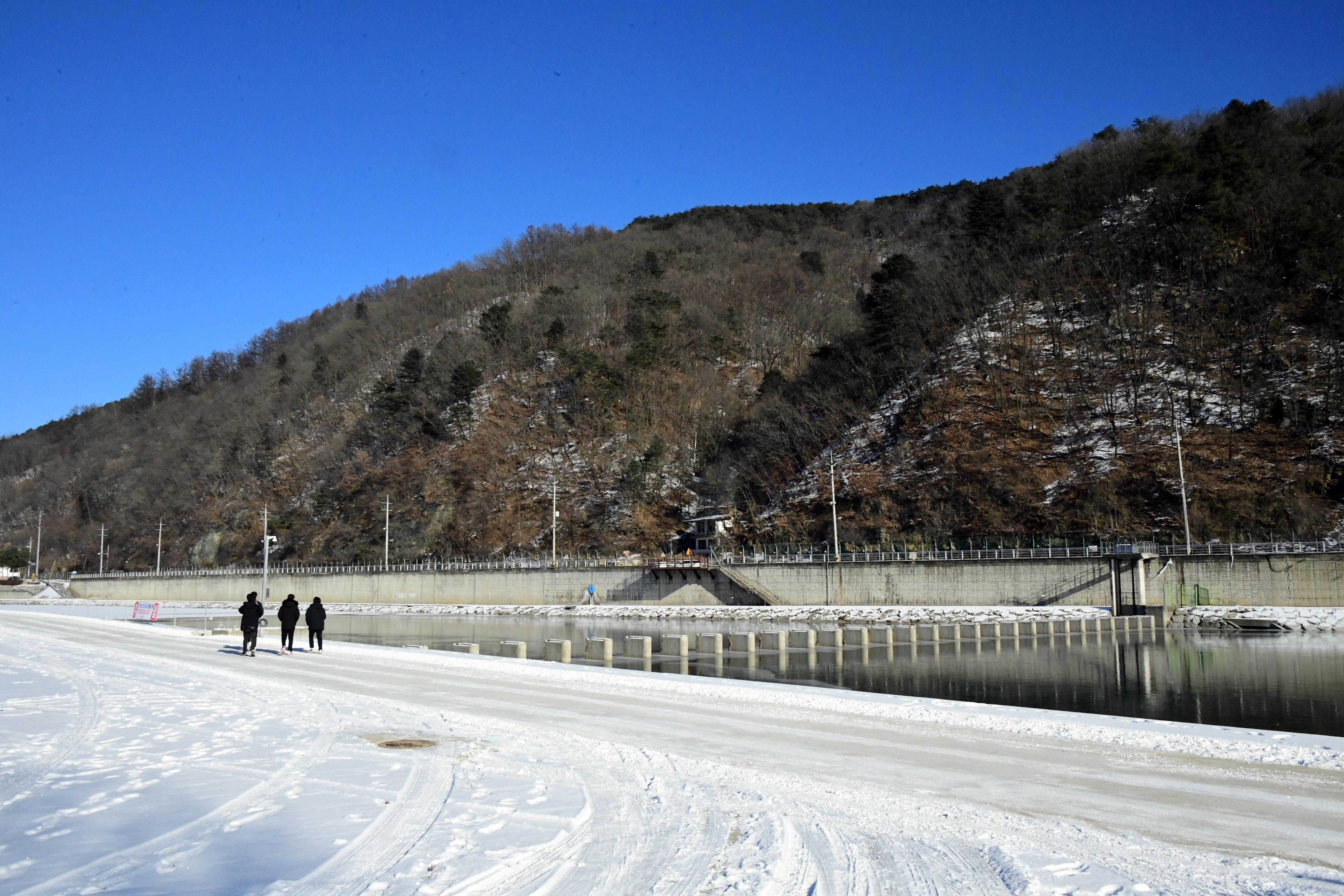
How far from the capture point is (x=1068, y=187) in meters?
93.4

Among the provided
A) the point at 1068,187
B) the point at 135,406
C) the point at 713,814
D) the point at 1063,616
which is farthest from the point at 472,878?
the point at 135,406

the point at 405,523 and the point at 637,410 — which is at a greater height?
the point at 637,410

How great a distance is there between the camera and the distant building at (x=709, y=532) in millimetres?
74625

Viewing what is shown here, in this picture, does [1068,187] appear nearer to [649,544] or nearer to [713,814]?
[649,544]

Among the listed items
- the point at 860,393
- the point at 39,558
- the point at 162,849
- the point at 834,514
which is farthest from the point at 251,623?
the point at 39,558

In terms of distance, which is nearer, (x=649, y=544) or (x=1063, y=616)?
(x=1063, y=616)

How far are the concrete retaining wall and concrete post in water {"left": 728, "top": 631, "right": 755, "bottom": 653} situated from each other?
88.8 feet

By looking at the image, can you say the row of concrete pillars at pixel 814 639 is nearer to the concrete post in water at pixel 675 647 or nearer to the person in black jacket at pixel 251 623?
the concrete post in water at pixel 675 647

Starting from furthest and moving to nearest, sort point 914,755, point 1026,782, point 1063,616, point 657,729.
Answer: point 1063,616
point 657,729
point 914,755
point 1026,782

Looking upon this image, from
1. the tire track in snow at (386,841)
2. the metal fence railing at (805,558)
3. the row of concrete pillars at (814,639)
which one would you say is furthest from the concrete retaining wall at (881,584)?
the tire track in snow at (386,841)

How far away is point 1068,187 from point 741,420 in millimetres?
40264

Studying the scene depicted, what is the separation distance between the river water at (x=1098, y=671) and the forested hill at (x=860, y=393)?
22.5 metres

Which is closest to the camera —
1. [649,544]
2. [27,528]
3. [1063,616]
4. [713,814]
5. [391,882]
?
[391,882]

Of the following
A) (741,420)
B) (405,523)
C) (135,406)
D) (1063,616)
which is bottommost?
(1063,616)
